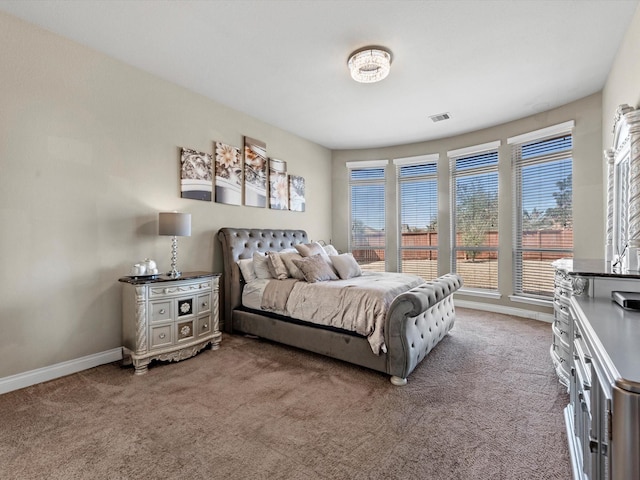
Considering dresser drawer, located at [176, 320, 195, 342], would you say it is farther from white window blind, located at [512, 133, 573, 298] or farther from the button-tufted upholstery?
white window blind, located at [512, 133, 573, 298]

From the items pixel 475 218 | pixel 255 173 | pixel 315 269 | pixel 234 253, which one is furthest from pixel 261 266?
pixel 475 218

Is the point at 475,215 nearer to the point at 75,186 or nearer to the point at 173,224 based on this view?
the point at 173,224

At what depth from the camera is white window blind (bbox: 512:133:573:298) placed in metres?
4.14

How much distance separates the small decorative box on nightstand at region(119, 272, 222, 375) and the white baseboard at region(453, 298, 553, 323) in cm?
410

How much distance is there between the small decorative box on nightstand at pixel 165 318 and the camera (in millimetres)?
2748

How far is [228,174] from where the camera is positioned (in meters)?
4.05

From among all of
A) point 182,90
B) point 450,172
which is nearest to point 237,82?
point 182,90

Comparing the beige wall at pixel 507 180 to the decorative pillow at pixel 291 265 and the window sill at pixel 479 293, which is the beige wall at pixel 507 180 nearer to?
the window sill at pixel 479 293

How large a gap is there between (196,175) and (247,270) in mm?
1304

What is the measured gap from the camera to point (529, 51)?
2.81m

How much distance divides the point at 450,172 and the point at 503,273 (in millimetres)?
1878

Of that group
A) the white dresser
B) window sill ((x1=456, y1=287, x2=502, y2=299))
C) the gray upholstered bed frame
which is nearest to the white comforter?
the gray upholstered bed frame

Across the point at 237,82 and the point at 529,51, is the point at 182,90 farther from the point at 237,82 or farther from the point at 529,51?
the point at 529,51

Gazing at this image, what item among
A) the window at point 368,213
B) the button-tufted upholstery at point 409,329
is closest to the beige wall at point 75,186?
the button-tufted upholstery at point 409,329
